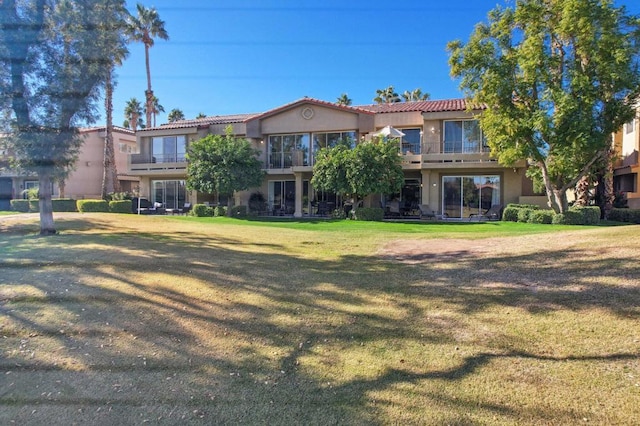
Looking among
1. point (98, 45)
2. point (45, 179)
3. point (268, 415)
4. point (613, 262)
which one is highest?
point (98, 45)

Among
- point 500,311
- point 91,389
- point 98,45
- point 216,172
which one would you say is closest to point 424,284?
point 500,311

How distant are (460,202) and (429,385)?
20652 millimetres

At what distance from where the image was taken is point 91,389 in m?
3.84

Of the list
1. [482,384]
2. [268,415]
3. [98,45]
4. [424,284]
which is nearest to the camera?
[268,415]

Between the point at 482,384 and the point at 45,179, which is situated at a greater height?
the point at 45,179

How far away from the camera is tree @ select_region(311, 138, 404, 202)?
773 inches

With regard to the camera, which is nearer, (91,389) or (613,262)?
(91,389)

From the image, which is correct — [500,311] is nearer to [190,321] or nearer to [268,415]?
[268,415]

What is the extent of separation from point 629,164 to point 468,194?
30.0 feet

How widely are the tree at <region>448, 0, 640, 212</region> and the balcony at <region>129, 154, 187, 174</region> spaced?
730 inches

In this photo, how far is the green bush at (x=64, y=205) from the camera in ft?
80.7

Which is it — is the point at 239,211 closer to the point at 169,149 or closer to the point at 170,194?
the point at 170,194

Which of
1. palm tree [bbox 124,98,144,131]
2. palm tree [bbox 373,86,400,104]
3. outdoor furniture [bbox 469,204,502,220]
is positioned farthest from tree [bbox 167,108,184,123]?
outdoor furniture [bbox 469,204,502,220]

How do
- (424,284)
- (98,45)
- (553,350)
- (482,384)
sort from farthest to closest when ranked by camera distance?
(98,45)
(424,284)
(553,350)
(482,384)
